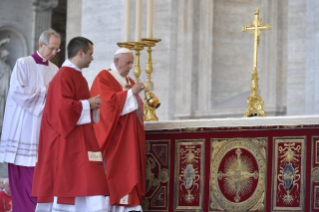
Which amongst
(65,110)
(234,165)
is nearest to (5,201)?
(65,110)

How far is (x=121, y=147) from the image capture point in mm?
6441

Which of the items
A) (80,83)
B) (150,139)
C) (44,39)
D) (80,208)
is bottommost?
(80,208)

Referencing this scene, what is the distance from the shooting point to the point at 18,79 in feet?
20.1

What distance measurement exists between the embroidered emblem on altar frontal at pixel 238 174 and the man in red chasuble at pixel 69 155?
4.77ft

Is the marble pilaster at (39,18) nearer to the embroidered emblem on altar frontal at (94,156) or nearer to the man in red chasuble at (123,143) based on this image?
the man in red chasuble at (123,143)

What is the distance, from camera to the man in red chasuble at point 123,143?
6.30 m

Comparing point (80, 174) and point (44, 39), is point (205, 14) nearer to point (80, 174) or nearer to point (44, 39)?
point (44, 39)

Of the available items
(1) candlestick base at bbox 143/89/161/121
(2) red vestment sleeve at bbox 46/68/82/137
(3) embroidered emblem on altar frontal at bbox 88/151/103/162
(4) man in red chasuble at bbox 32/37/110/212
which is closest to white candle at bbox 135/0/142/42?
(1) candlestick base at bbox 143/89/161/121

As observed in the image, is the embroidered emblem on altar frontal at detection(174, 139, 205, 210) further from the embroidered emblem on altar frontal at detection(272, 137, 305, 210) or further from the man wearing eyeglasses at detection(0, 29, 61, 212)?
the man wearing eyeglasses at detection(0, 29, 61, 212)

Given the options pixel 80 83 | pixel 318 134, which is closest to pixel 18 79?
pixel 80 83

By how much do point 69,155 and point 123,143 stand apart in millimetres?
1193

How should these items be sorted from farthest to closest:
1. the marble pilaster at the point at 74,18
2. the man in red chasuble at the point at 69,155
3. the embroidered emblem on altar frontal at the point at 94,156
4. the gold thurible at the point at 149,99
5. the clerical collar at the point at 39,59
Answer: the marble pilaster at the point at 74,18 → the gold thurible at the point at 149,99 → the clerical collar at the point at 39,59 → the embroidered emblem on altar frontal at the point at 94,156 → the man in red chasuble at the point at 69,155

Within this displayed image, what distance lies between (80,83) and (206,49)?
522 cm

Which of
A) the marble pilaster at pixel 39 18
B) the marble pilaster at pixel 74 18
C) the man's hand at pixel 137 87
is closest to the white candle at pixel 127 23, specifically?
the man's hand at pixel 137 87
